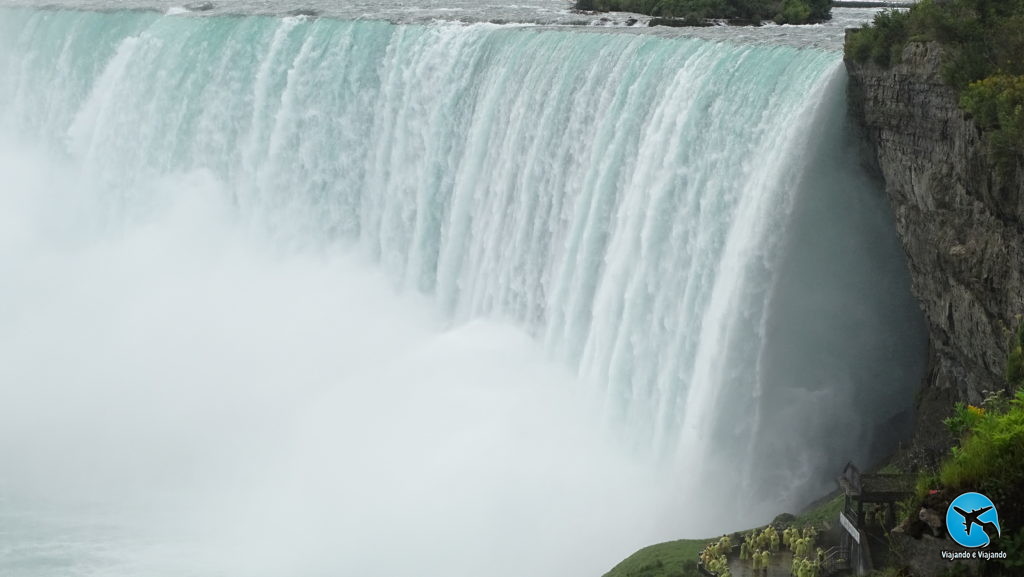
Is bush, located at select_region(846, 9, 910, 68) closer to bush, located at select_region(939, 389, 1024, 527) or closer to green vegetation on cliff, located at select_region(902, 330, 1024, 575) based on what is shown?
green vegetation on cliff, located at select_region(902, 330, 1024, 575)

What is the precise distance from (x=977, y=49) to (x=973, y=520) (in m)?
6.00

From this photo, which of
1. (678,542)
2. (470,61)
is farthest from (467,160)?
(678,542)

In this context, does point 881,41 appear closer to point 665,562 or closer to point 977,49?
point 977,49

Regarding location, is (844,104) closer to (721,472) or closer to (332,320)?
(721,472)

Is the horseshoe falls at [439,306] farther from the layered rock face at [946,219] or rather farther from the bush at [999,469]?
the bush at [999,469]

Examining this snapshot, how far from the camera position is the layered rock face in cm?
1323

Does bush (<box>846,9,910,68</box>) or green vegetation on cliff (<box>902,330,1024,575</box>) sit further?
bush (<box>846,9,910,68</box>)

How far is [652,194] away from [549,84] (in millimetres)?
4065

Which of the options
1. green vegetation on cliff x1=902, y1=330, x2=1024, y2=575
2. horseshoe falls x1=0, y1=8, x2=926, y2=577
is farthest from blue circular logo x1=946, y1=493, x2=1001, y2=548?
horseshoe falls x1=0, y1=8, x2=926, y2=577

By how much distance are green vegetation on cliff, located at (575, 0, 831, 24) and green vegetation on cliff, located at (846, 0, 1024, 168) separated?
40.3 ft

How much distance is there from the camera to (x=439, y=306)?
24.7 m

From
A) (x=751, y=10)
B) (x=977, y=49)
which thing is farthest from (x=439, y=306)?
(x=977, y=49)

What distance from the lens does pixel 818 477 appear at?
55.5 ft

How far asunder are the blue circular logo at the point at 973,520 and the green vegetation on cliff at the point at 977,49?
4073mm
